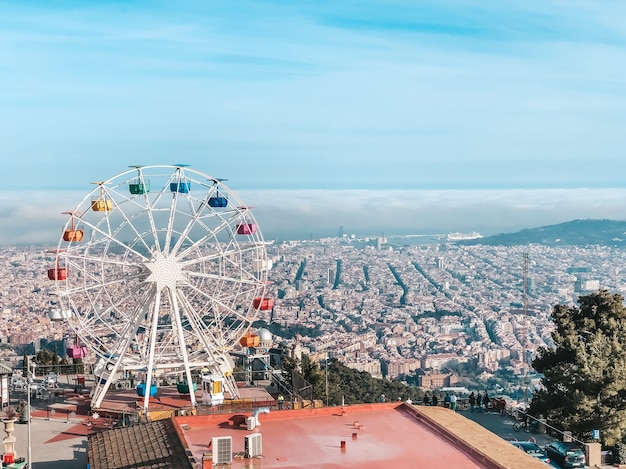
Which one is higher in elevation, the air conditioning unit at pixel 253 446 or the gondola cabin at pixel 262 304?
the gondola cabin at pixel 262 304

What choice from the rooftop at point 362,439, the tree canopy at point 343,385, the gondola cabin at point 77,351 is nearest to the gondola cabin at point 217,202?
the gondola cabin at point 77,351

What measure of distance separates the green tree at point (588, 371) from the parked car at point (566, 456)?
3.83 m

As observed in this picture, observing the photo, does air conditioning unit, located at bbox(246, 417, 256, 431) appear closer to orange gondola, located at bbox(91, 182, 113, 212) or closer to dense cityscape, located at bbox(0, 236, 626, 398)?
orange gondola, located at bbox(91, 182, 113, 212)

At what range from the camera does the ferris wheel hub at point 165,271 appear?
29.0 m

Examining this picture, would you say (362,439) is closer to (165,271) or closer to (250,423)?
(250,423)

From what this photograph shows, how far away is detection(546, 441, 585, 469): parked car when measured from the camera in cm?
2202

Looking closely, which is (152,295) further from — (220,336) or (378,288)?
(378,288)

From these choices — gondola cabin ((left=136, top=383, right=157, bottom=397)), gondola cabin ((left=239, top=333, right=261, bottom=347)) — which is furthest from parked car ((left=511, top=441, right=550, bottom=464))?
gondola cabin ((left=136, top=383, right=157, bottom=397))

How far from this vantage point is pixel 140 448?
18.5 metres

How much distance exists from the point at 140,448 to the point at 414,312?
12693 centimetres

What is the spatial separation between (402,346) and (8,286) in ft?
151

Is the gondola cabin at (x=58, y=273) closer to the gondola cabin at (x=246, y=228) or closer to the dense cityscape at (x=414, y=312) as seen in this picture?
the gondola cabin at (x=246, y=228)

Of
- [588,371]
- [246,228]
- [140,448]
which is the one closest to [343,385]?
[246,228]

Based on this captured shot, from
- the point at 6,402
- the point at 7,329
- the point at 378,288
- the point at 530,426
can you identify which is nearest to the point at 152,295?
the point at 6,402
